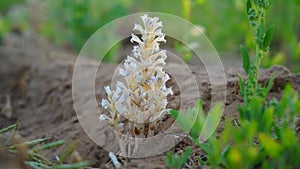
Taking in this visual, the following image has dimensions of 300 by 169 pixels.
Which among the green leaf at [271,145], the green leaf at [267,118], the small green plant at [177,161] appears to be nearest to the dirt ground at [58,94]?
the small green plant at [177,161]

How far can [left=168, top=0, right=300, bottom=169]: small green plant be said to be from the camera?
1.77 m

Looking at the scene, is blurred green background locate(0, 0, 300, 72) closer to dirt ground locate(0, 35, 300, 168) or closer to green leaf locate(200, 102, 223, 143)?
dirt ground locate(0, 35, 300, 168)

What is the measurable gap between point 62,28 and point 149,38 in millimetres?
3108

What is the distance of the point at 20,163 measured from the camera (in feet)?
6.50

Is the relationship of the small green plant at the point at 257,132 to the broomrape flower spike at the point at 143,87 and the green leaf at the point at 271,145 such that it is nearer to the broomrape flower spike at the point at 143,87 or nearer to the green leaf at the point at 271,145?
the green leaf at the point at 271,145

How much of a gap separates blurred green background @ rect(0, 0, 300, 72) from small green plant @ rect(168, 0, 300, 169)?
6.49 feet

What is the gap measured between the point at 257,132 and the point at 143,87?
0.52m

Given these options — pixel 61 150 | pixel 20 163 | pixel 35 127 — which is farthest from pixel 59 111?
pixel 20 163

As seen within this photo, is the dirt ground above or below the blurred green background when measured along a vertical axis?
below

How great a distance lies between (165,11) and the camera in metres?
5.49

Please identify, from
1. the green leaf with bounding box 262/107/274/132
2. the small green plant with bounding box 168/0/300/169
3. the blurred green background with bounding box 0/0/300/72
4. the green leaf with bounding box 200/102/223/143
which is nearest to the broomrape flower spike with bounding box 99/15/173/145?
the small green plant with bounding box 168/0/300/169

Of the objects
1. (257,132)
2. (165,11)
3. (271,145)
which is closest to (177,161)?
(257,132)

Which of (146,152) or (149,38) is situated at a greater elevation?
(149,38)

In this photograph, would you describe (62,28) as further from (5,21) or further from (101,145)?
(101,145)
